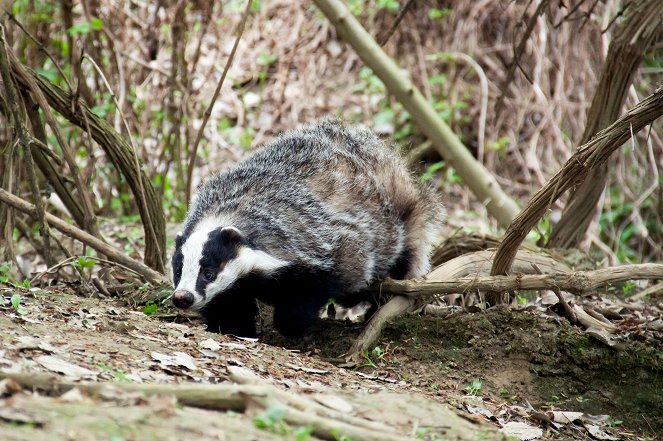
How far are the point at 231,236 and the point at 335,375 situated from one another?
1183 mm

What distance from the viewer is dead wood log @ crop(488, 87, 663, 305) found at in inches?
175

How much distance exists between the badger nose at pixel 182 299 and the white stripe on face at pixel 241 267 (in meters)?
0.14

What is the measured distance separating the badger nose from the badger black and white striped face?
17 mm

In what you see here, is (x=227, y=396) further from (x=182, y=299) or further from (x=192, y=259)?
(x=192, y=259)

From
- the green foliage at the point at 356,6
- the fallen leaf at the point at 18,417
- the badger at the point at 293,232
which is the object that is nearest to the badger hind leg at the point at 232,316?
the badger at the point at 293,232

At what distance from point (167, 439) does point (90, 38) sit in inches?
251

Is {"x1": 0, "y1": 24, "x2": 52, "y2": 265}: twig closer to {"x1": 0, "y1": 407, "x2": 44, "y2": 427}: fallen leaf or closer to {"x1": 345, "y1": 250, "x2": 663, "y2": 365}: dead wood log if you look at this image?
{"x1": 345, "y1": 250, "x2": 663, "y2": 365}: dead wood log

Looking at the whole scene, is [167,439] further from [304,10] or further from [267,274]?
[304,10]

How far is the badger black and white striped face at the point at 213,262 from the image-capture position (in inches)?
208

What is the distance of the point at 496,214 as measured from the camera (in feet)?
29.1

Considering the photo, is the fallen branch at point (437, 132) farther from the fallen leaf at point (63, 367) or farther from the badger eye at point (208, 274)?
the fallen leaf at point (63, 367)

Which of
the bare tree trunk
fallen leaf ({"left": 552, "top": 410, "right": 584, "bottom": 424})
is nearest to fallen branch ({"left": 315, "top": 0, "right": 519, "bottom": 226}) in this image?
the bare tree trunk

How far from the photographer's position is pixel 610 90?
20.9 feet

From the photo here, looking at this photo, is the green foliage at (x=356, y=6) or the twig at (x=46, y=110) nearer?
the twig at (x=46, y=110)
